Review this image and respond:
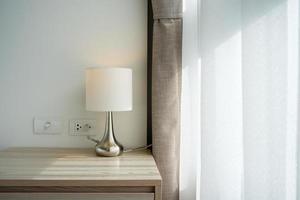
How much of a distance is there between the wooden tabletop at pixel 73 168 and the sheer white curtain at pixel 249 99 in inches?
10.9

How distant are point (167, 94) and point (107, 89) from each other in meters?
0.34

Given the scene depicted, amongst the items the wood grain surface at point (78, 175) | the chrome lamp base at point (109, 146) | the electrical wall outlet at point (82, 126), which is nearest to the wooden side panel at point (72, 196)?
the wood grain surface at point (78, 175)

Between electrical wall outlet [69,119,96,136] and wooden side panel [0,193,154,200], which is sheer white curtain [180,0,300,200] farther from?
electrical wall outlet [69,119,96,136]

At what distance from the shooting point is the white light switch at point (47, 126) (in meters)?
1.39

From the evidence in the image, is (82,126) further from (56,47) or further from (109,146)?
(56,47)

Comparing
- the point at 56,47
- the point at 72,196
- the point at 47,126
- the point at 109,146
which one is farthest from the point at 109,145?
the point at 56,47

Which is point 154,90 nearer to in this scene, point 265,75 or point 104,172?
point 104,172

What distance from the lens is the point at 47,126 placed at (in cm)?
139

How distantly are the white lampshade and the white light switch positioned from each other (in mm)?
401

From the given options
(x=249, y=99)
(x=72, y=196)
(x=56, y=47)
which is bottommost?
(x=72, y=196)

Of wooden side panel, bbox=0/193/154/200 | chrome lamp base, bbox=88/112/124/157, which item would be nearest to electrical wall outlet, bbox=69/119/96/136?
chrome lamp base, bbox=88/112/124/157

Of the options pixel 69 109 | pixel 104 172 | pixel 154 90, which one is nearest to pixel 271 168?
pixel 104 172

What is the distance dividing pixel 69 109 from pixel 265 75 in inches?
44.1

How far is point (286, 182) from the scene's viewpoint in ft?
1.93
